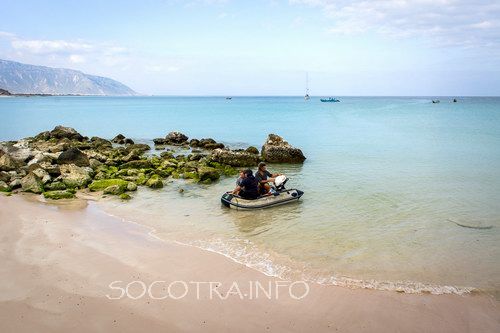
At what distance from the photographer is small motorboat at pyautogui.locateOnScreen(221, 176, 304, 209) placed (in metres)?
15.6

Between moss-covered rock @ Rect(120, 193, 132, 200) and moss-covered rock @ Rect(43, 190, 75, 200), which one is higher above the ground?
moss-covered rock @ Rect(43, 190, 75, 200)

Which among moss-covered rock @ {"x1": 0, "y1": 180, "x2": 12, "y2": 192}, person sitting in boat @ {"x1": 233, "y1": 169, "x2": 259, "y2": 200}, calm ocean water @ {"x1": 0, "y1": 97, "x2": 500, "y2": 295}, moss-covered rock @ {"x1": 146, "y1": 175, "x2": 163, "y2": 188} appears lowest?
calm ocean water @ {"x1": 0, "y1": 97, "x2": 500, "y2": 295}

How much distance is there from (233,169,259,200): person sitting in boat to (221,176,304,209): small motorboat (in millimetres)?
213

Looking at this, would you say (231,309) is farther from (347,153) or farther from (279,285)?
(347,153)

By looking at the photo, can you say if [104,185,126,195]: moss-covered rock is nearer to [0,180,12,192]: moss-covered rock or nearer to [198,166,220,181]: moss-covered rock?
[198,166,220,181]: moss-covered rock

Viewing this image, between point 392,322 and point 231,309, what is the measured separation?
Result: 10.6 feet

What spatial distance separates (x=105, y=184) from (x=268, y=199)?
332 inches

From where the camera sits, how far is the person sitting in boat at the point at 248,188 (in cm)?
1598

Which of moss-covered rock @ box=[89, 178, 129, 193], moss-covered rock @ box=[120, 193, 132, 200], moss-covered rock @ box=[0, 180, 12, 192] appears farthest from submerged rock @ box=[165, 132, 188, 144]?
moss-covered rock @ box=[120, 193, 132, 200]

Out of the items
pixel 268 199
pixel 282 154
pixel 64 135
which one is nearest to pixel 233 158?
pixel 282 154

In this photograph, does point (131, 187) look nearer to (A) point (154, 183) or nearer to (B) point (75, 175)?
(A) point (154, 183)

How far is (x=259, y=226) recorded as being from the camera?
1370cm

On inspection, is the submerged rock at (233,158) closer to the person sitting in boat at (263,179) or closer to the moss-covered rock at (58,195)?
the person sitting in boat at (263,179)

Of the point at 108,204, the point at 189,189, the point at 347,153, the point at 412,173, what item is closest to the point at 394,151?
the point at 347,153
